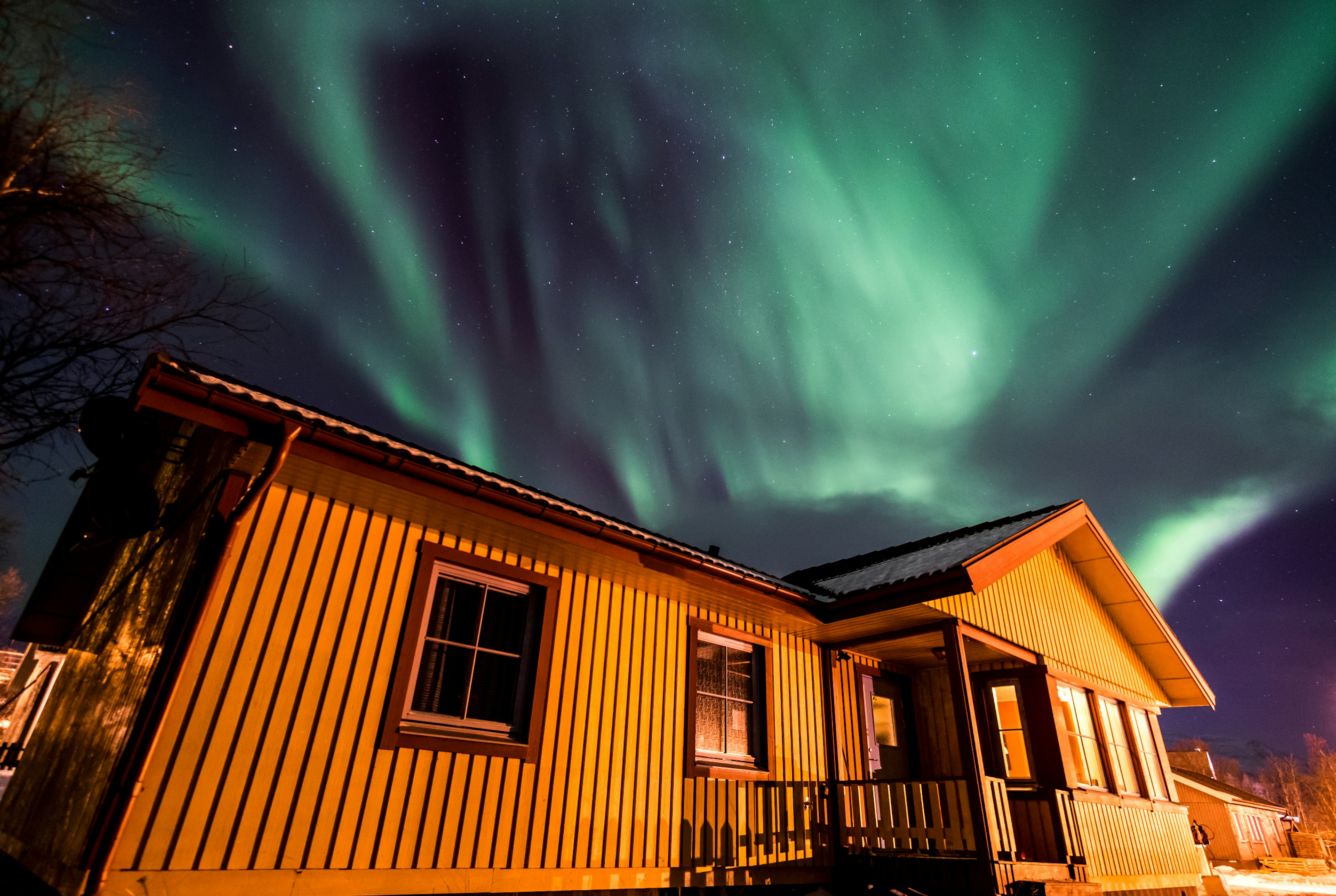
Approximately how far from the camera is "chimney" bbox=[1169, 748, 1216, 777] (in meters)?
57.3

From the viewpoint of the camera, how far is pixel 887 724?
1142 cm

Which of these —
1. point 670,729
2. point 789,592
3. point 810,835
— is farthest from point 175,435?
point 810,835

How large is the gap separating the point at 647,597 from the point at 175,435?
5.73 metres

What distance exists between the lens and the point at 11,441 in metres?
8.83

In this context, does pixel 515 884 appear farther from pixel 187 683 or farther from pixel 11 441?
pixel 11 441

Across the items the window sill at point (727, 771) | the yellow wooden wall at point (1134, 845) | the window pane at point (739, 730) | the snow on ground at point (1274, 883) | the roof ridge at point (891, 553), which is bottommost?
the snow on ground at point (1274, 883)

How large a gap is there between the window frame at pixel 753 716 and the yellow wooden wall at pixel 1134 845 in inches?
191

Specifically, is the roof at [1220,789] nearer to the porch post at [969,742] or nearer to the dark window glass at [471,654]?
the porch post at [969,742]

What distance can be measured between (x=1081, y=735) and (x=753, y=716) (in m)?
→ 6.69

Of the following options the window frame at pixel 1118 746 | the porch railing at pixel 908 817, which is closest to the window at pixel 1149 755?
the window frame at pixel 1118 746

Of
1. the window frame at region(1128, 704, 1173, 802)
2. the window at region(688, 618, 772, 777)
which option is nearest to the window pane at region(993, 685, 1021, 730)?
the window frame at region(1128, 704, 1173, 802)

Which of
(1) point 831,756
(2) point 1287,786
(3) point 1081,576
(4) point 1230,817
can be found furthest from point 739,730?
(2) point 1287,786

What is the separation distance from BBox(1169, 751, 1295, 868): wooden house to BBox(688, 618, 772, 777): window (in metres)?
37.9

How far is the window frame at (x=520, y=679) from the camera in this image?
6.09 metres
